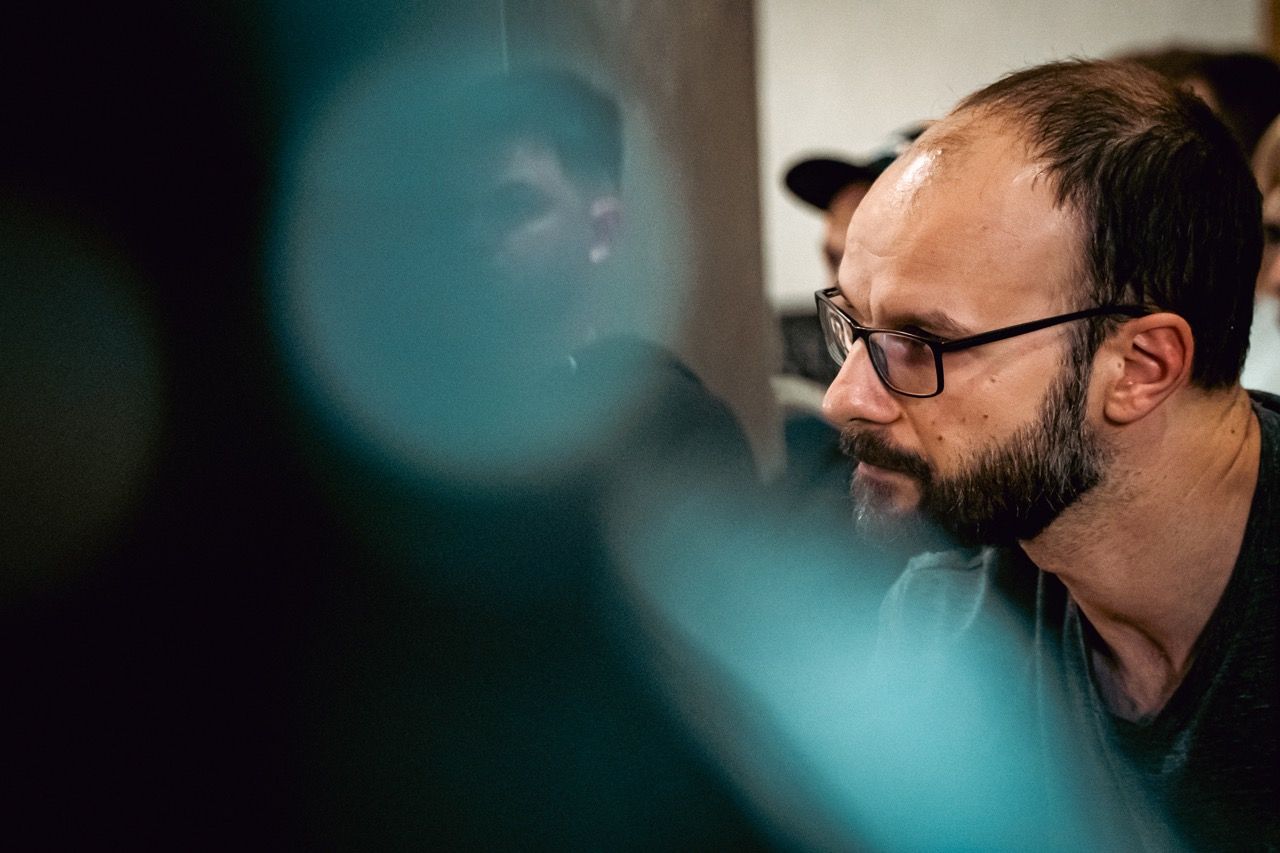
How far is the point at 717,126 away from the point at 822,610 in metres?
0.55

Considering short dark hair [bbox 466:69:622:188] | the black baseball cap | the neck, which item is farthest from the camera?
the black baseball cap

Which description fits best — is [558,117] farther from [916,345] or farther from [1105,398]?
[1105,398]

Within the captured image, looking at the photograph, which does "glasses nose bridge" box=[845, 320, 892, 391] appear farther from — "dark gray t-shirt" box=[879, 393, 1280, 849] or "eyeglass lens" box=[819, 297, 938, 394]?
"dark gray t-shirt" box=[879, 393, 1280, 849]

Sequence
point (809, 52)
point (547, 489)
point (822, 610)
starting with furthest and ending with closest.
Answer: point (809, 52), point (822, 610), point (547, 489)

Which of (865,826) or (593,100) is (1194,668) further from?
(593,100)

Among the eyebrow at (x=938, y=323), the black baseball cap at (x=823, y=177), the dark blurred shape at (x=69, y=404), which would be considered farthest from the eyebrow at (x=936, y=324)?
the black baseball cap at (x=823, y=177)

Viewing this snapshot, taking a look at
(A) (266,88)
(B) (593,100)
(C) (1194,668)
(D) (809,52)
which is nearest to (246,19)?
(A) (266,88)

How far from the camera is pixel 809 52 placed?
3803mm

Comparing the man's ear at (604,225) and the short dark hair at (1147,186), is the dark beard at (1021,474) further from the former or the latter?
the man's ear at (604,225)

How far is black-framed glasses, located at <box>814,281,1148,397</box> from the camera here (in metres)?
0.90

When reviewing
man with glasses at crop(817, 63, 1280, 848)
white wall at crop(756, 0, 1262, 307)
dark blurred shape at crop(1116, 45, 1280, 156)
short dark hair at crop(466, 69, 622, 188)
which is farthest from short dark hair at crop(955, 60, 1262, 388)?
white wall at crop(756, 0, 1262, 307)

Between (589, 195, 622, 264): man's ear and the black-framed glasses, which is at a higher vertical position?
(589, 195, 622, 264): man's ear

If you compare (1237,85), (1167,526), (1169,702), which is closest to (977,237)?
(1167,526)

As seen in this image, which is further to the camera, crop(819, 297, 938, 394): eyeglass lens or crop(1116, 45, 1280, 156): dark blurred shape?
crop(1116, 45, 1280, 156): dark blurred shape
